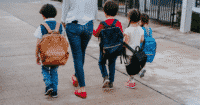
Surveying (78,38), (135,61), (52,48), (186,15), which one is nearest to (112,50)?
(135,61)

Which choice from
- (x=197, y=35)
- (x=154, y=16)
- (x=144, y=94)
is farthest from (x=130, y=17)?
(x=154, y=16)

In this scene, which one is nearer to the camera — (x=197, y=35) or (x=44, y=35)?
(x=44, y=35)

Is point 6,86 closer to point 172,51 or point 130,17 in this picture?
point 130,17

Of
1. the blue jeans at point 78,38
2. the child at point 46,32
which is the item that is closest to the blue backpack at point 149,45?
the blue jeans at point 78,38

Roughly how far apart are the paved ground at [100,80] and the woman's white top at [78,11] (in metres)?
1.23

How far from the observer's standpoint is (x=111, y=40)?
3.88 m

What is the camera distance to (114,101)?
388 centimetres

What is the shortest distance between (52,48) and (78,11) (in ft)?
2.18

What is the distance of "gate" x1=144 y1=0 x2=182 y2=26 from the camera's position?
33.4 ft

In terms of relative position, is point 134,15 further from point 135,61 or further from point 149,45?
point 135,61

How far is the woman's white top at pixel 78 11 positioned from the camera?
3.70 m

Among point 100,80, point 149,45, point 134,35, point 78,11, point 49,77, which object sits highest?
point 78,11

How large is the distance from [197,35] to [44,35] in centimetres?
659

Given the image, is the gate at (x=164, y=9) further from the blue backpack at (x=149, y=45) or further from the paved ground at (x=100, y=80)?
the blue backpack at (x=149, y=45)
